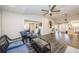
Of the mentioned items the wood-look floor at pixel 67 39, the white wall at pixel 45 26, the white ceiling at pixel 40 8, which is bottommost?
the wood-look floor at pixel 67 39

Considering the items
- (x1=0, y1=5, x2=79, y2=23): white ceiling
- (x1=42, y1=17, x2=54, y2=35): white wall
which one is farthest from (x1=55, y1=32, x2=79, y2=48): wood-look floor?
(x1=0, y1=5, x2=79, y2=23): white ceiling

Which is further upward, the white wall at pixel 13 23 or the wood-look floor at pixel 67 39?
the white wall at pixel 13 23

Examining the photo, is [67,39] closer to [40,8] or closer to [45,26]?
[45,26]

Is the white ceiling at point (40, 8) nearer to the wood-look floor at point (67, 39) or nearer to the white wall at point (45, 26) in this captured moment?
the white wall at point (45, 26)

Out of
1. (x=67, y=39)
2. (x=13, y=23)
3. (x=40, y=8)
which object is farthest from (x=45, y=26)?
(x=13, y=23)

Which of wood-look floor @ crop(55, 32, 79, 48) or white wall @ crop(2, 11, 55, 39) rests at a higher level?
white wall @ crop(2, 11, 55, 39)

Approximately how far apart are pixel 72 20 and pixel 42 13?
0.56m

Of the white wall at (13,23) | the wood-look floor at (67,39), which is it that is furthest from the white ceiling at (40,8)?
the wood-look floor at (67,39)

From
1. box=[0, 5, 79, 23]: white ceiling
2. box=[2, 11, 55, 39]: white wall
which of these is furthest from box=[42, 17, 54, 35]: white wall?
box=[0, 5, 79, 23]: white ceiling

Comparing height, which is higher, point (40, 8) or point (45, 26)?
point (40, 8)

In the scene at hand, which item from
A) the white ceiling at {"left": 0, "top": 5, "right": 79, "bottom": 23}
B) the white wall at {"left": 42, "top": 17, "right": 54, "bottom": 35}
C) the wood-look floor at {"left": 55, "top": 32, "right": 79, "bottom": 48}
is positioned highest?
the white ceiling at {"left": 0, "top": 5, "right": 79, "bottom": 23}

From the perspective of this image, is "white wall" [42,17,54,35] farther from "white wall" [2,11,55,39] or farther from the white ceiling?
the white ceiling

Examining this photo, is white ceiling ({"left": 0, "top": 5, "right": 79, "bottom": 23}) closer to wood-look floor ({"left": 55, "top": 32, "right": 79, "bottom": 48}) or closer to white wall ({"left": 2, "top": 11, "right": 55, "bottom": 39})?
white wall ({"left": 2, "top": 11, "right": 55, "bottom": 39})

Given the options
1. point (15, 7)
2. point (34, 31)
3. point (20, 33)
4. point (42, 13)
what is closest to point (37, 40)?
point (34, 31)
